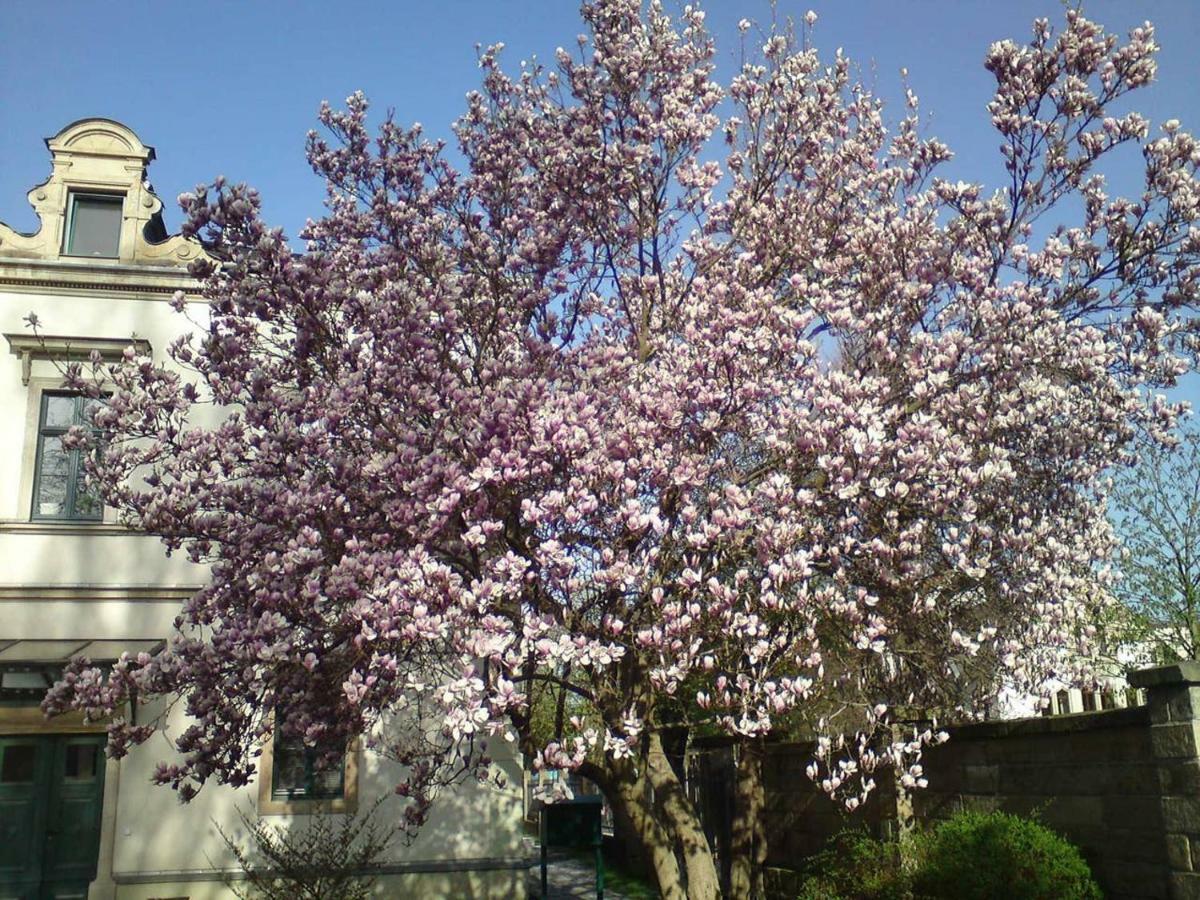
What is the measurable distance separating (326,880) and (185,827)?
2.86 metres

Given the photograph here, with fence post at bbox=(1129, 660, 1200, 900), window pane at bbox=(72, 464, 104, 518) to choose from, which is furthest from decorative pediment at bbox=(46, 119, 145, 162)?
fence post at bbox=(1129, 660, 1200, 900)

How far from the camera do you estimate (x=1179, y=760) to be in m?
6.99

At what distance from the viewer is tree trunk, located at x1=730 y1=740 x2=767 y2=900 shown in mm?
10836

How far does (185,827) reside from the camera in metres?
14.0

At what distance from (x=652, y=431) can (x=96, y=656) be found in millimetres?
9357

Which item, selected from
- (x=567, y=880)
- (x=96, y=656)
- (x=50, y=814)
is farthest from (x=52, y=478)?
(x=567, y=880)

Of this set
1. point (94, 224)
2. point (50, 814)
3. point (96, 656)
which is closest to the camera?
point (96, 656)

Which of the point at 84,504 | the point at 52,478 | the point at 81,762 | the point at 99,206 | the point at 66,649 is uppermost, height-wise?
the point at 99,206

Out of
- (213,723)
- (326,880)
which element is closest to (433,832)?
(326,880)

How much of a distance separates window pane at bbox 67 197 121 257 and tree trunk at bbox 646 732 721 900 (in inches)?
460

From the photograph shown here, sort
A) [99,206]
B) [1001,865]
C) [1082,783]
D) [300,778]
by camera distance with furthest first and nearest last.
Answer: [99,206] → [300,778] → [1082,783] → [1001,865]

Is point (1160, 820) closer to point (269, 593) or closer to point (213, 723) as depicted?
point (269, 593)

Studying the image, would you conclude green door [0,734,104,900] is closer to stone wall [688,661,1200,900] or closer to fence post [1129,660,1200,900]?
stone wall [688,661,1200,900]

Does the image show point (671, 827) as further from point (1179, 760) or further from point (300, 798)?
point (300, 798)
